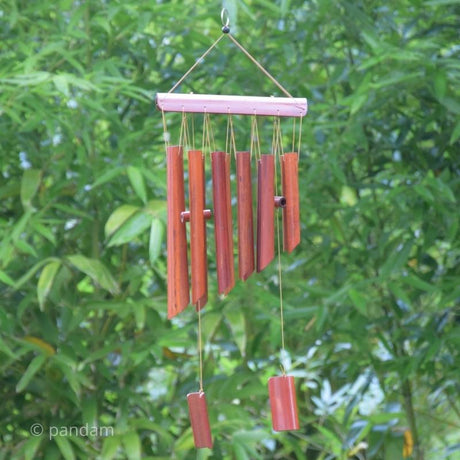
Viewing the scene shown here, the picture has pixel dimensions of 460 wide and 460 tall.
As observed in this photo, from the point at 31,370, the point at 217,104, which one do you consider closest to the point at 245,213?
the point at 217,104

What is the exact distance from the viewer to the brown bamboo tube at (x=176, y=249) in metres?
1.59

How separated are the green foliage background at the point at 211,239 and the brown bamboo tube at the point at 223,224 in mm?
617

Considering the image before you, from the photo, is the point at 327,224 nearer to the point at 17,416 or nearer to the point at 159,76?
the point at 159,76

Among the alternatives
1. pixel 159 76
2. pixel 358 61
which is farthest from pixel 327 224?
pixel 159 76

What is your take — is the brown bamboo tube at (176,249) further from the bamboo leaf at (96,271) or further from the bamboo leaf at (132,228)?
the bamboo leaf at (96,271)

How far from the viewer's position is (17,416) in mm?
2580

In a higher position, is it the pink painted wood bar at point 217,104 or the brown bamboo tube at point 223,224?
the pink painted wood bar at point 217,104

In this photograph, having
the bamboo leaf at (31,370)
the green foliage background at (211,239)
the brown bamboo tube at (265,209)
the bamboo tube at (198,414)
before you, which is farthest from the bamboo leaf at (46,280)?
the brown bamboo tube at (265,209)

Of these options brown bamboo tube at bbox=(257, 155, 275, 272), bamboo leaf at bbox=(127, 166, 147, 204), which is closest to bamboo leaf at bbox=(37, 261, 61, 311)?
bamboo leaf at bbox=(127, 166, 147, 204)

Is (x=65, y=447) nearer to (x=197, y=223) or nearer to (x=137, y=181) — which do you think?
(x=137, y=181)

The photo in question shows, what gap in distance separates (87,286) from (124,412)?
1.68 feet

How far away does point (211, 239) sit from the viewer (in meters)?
2.57

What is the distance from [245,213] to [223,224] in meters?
0.04

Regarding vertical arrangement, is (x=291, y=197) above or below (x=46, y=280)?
above
